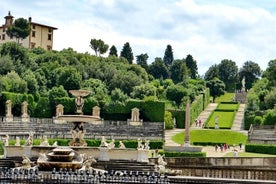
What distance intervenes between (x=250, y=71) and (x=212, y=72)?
941cm

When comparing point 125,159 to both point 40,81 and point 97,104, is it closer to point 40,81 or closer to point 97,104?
point 97,104

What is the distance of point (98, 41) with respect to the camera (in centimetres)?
13862

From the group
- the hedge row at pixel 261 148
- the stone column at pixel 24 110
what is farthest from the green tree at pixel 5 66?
the hedge row at pixel 261 148

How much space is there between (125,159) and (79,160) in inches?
258

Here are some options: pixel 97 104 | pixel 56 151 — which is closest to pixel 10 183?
pixel 56 151

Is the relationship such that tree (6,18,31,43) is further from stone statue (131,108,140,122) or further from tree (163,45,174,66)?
tree (163,45,174,66)

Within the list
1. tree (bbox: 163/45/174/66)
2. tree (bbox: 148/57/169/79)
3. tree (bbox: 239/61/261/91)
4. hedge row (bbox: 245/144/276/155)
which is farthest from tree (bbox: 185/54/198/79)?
hedge row (bbox: 245/144/276/155)

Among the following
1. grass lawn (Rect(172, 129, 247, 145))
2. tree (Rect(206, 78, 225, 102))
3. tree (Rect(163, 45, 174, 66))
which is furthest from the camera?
tree (Rect(163, 45, 174, 66))

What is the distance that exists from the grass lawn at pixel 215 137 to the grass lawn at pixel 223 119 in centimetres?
882

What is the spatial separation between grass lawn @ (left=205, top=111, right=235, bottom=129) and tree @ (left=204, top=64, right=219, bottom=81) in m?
52.0

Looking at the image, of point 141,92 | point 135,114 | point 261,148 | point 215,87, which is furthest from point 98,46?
point 261,148

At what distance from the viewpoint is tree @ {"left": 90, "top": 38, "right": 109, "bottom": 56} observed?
Result: 138625 millimetres

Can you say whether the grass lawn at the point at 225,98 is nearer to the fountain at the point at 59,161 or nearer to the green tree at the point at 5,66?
the green tree at the point at 5,66

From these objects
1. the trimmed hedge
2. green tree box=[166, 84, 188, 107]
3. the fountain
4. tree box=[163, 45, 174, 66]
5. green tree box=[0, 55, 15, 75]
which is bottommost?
the trimmed hedge
